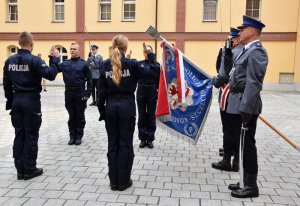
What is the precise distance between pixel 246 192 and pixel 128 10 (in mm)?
20661

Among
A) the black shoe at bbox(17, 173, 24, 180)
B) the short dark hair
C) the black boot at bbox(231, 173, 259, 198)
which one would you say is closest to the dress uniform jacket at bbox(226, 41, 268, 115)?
the black boot at bbox(231, 173, 259, 198)

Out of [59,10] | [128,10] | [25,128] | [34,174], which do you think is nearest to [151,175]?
[34,174]

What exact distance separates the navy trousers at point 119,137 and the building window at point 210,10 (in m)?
19.0

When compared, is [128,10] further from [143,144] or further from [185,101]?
[185,101]

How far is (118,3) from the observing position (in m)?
23.6

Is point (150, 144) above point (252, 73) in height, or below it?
below

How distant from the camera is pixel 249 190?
15.0 ft

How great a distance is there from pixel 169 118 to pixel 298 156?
2650mm

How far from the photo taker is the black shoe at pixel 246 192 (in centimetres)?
453

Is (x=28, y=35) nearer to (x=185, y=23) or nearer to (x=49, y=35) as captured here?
(x=185, y=23)

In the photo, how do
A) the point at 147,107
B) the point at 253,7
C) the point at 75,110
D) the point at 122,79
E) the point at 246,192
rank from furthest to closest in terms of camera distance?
the point at 253,7
the point at 75,110
the point at 147,107
the point at 122,79
the point at 246,192

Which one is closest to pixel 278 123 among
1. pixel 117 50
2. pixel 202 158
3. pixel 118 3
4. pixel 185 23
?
pixel 202 158

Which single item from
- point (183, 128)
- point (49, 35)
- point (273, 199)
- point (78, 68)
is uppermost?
point (49, 35)

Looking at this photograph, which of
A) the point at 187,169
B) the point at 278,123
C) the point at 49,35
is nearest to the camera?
the point at 187,169
